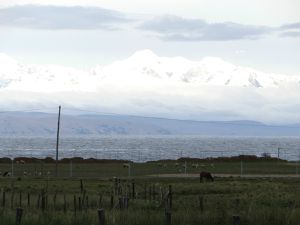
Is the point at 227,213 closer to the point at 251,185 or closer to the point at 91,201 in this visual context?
the point at 91,201

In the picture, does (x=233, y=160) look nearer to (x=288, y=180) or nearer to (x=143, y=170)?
(x=143, y=170)

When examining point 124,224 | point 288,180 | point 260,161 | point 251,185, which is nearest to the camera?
point 124,224

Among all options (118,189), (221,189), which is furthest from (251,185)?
(118,189)

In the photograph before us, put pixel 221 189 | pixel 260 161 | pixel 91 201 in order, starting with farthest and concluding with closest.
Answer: pixel 260 161
pixel 221 189
pixel 91 201

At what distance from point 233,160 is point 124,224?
64.9 meters

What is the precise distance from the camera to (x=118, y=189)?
3334cm

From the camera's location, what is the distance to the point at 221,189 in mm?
40625

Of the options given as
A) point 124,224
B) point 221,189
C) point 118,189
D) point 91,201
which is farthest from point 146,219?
point 221,189

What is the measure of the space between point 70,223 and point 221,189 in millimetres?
19995

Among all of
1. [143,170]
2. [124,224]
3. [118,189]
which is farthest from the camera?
[143,170]

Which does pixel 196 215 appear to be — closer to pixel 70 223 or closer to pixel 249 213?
pixel 249 213

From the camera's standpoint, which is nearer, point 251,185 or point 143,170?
point 251,185

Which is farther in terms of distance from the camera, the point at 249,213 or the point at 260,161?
the point at 260,161

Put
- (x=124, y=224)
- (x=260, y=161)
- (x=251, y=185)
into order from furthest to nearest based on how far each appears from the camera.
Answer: (x=260, y=161), (x=251, y=185), (x=124, y=224)
